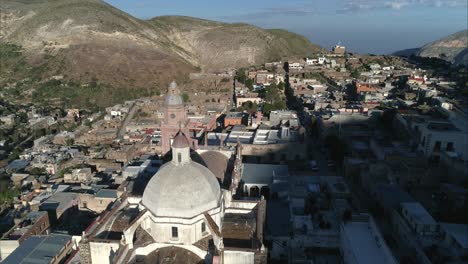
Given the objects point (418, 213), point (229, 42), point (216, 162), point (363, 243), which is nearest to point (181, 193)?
point (216, 162)

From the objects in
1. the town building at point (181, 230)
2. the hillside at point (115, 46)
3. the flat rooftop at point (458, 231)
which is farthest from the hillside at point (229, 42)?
the town building at point (181, 230)

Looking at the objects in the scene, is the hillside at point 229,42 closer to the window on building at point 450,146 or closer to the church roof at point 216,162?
the window on building at point 450,146

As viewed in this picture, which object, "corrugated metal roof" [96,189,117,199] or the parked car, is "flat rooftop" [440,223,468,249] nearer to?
the parked car

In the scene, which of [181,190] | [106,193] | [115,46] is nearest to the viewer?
[181,190]

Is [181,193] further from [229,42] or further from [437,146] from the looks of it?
[229,42]

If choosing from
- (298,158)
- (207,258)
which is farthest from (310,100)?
(207,258)

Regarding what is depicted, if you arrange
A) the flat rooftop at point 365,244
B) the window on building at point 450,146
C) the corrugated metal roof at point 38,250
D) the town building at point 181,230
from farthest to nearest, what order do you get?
the window on building at point 450,146, the corrugated metal roof at point 38,250, the flat rooftop at point 365,244, the town building at point 181,230

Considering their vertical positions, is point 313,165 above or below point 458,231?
below
